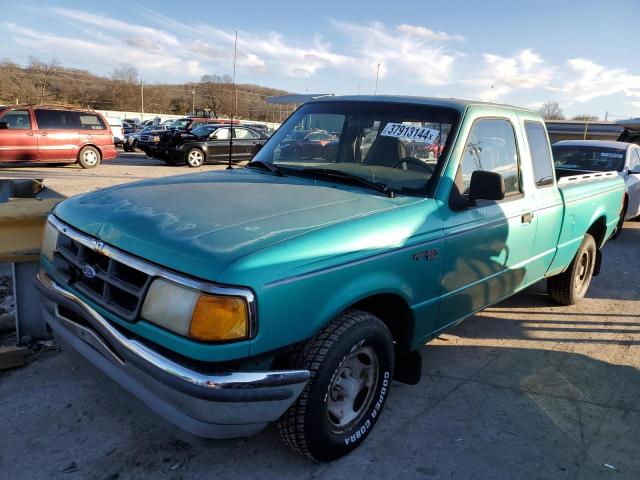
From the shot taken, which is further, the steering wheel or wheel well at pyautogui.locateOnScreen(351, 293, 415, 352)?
the steering wheel

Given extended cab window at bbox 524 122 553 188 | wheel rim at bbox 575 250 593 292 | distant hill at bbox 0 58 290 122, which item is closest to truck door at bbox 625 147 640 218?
wheel rim at bbox 575 250 593 292

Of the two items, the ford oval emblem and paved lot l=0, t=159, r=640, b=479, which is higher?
the ford oval emblem

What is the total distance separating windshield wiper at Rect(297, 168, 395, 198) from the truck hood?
0.08m

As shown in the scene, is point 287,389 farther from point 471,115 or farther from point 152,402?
point 471,115

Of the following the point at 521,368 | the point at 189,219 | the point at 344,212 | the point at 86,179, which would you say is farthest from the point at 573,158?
the point at 86,179

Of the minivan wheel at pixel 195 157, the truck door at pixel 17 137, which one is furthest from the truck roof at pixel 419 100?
the minivan wheel at pixel 195 157

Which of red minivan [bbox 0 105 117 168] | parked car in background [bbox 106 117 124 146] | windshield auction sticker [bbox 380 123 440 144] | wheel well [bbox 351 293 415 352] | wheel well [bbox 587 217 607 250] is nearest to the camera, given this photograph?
wheel well [bbox 351 293 415 352]

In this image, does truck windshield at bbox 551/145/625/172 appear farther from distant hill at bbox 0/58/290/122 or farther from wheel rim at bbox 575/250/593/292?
distant hill at bbox 0/58/290/122

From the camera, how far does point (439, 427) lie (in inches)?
119

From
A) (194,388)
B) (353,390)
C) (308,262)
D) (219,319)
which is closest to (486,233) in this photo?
(353,390)

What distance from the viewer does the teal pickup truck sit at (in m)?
2.06

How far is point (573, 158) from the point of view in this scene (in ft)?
30.3

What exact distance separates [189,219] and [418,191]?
1.43m

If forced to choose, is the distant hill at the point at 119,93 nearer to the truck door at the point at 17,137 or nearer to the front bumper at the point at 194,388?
the truck door at the point at 17,137
